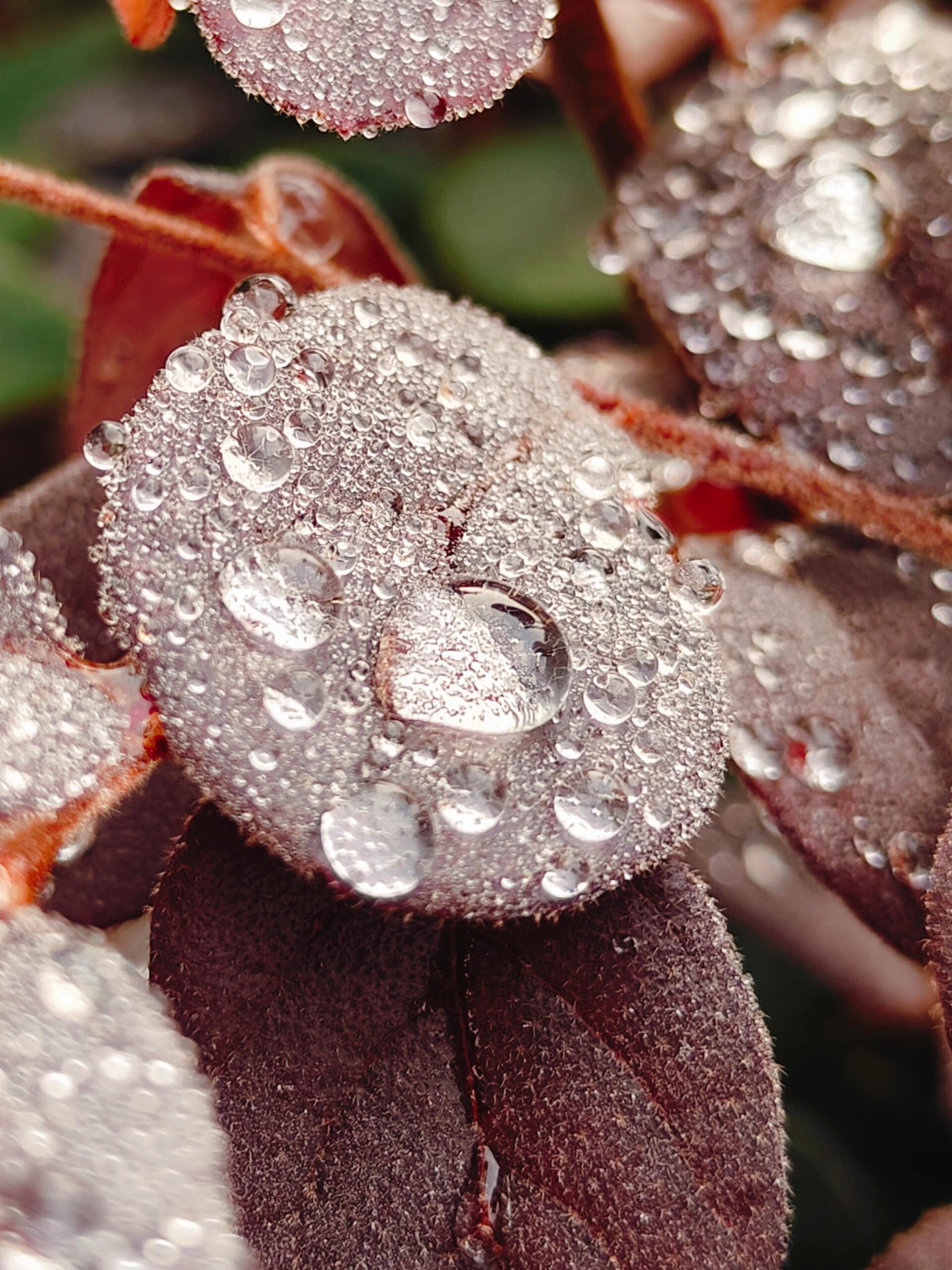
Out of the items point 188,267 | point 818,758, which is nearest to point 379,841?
point 818,758

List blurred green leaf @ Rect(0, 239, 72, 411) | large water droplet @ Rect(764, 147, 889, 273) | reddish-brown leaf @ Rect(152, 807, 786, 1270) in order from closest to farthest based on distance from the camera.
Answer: reddish-brown leaf @ Rect(152, 807, 786, 1270), large water droplet @ Rect(764, 147, 889, 273), blurred green leaf @ Rect(0, 239, 72, 411)

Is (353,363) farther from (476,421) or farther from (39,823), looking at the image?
(39,823)

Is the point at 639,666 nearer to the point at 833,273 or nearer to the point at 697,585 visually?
the point at 697,585

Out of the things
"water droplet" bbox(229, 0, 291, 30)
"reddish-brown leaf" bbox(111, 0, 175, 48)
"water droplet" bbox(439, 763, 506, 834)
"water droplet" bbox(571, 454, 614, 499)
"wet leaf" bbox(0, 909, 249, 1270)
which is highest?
"water droplet" bbox(229, 0, 291, 30)

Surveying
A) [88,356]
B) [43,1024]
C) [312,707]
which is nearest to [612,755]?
[312,707]

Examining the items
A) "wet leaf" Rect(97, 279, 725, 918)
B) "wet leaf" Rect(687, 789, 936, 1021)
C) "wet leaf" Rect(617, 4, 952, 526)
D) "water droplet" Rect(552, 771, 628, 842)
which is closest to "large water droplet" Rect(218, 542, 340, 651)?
"wet leaf" Rect(97, 279, 725, 918)

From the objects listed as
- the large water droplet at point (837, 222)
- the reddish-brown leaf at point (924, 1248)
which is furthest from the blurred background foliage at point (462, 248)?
the large water droplet at point (837, 222)

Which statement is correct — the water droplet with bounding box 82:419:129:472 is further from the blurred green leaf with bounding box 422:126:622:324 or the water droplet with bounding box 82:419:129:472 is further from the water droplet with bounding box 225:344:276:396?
the blurred green leaf with bounding box 422:126:622:324

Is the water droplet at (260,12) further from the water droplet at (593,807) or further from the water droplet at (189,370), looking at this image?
the water droplet at (593,807)
